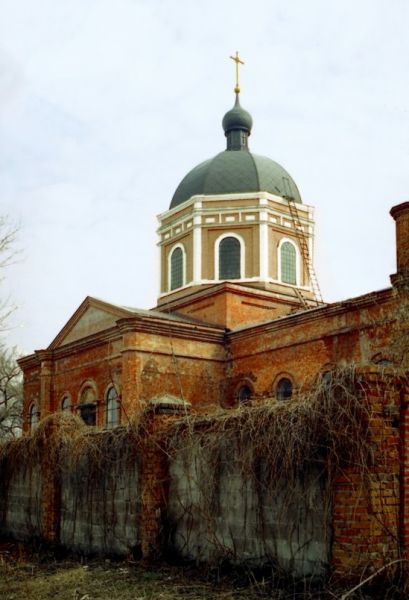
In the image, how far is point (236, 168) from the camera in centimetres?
2812

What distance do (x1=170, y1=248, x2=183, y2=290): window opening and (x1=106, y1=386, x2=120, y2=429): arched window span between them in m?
6.11

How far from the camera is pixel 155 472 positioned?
952 centimetres

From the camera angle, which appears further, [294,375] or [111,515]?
[294,375]

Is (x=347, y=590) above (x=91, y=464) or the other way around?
the other way around

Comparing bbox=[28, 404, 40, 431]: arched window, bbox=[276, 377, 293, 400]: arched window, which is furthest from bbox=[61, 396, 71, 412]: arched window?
bbox=[276, 377, 293, 400]: arched window

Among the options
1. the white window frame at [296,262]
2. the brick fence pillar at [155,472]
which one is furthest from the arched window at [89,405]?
the brick fence pillar at [155,472]

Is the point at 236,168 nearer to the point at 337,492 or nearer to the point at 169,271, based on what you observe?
the point at 169,271

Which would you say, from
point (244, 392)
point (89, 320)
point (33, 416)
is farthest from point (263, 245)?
point (33, 416)

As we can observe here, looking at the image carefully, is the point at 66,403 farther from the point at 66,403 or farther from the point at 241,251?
the point at 241,251

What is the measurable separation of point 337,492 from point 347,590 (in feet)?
2.82

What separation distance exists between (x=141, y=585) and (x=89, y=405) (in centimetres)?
1583

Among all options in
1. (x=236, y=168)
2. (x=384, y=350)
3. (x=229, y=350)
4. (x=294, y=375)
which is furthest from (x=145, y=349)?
(x=236, y=168)

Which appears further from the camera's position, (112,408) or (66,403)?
(66,403)

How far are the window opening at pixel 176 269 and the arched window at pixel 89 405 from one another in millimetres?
5740
